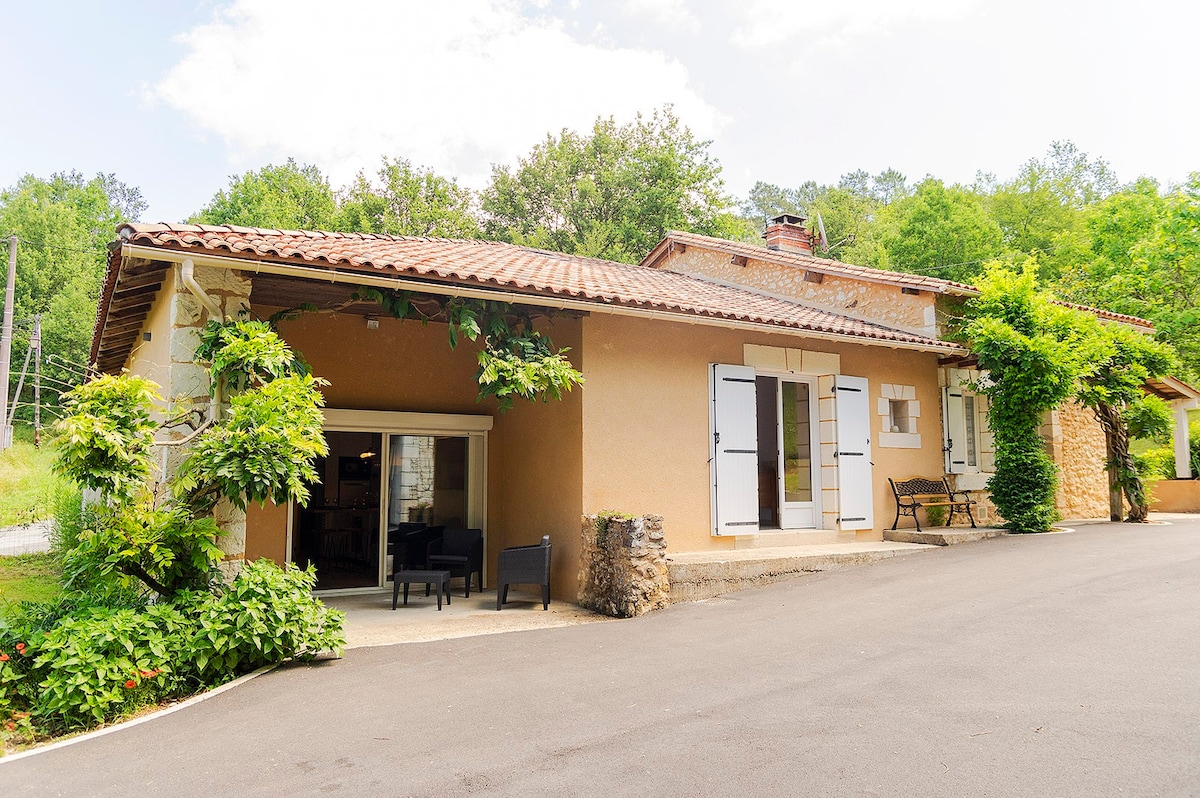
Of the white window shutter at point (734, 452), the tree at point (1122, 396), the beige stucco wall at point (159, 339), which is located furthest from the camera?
the tree at point (1122, 396)

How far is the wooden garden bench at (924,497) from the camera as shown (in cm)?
1013

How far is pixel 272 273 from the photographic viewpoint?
5977mm

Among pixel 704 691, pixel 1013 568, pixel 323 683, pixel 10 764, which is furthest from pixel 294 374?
pixel 1013 568

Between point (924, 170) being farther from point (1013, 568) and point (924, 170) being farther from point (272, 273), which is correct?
point (272, 273)

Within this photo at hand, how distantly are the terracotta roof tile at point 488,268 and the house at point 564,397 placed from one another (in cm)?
3

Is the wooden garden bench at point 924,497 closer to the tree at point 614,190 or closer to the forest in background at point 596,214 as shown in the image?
the forest in background at point 596,214

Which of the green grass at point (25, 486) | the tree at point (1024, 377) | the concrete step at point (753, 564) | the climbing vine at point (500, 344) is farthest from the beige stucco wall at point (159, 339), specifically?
the tree at point (1024, 377)

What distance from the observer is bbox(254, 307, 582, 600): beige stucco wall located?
7.72m

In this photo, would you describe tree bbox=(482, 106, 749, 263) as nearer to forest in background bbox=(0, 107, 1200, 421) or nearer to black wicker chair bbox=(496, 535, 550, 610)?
forest in background bbox=(0, 107, 1200, 421)

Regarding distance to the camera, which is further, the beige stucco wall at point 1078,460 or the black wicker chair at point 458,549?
the beige stucco wall at point 1078,460

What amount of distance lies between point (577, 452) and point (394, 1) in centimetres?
1166

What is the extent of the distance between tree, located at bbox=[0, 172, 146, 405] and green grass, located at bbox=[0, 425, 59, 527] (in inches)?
213

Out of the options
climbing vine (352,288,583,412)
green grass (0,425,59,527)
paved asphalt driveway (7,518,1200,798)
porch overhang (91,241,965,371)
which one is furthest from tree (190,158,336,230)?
paved asphalt driveway (7,518,1200,798)

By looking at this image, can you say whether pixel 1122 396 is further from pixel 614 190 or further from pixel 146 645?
pixel 614 190
